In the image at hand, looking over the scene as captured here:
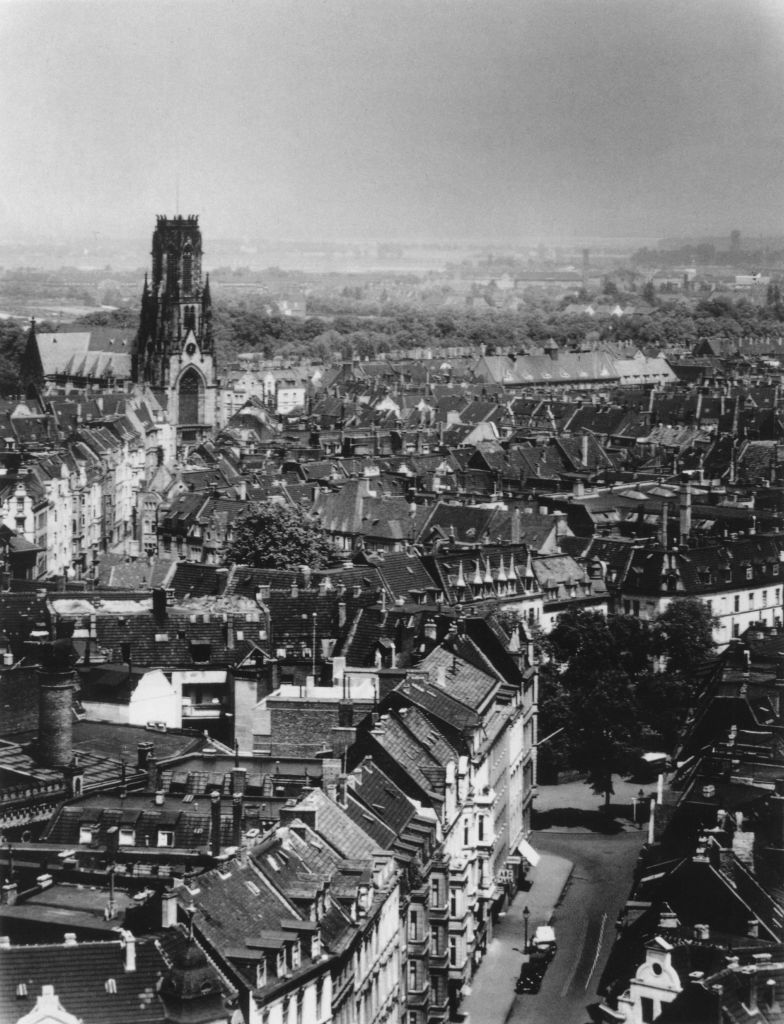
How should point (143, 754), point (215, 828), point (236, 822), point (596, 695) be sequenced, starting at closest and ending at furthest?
1. point (215, 828)
2. point (236, 822)
3. point (143, 754)
4. point (596, 695)

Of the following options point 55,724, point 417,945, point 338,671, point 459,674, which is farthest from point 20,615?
point 417,945

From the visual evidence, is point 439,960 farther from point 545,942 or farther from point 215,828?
point 215,828

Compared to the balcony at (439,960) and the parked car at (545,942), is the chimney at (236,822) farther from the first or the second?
the parked car at (545,942)

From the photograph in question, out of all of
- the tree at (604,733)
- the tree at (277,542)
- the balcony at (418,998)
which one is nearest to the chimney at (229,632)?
the tree at (604,733)

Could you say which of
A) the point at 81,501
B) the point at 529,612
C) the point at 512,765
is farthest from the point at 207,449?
the point at 512,765

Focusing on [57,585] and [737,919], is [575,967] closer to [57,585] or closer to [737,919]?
[737,919]

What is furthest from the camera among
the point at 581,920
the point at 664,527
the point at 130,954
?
the point at 664,527

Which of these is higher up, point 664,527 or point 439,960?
point 664,527
